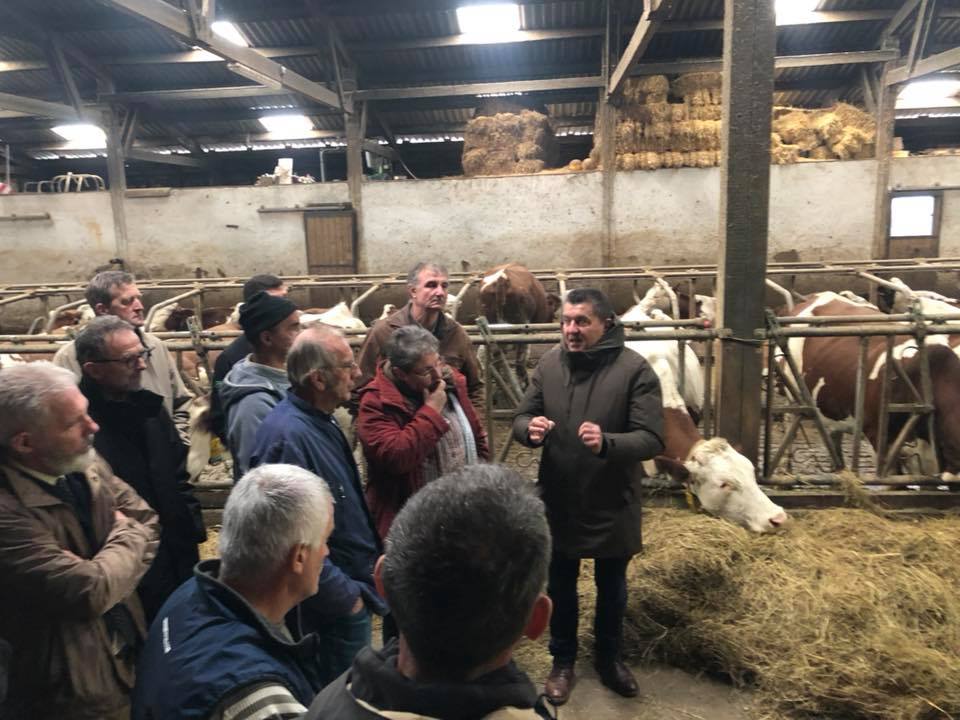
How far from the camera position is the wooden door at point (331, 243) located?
1091 cm

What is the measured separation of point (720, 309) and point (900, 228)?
7.90 metres

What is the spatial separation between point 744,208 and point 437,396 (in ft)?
8.32

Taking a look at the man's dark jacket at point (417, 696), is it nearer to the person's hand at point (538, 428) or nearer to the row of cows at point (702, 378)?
the person's hand at point (538, 428)

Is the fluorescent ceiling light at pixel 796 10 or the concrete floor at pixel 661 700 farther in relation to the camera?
the fluorescent ceiling light at pixel 796 10

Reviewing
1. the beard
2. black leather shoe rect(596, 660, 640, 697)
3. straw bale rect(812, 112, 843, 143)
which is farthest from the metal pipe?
straw bale rect(812, 112, 843, 143)

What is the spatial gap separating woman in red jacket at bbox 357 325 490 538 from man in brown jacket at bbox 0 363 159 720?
0.84 metres

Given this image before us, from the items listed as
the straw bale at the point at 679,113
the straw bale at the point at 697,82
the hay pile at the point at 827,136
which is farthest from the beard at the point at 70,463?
the straw bale at the point at 697,82

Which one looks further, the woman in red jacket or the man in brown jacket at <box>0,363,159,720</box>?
the woman in red jacket

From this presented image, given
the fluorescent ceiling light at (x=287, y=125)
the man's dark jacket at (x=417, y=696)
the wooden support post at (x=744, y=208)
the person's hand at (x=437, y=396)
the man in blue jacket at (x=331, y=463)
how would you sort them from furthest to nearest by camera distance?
the fluorescent ceiling light at (x=287, y=125), the wooden support post at (x=744, y=208), the person's hand at (x=437, y=396), the man in blue jacket at (x=331, y=463), the man's dark jacket at (x=417, y=696)

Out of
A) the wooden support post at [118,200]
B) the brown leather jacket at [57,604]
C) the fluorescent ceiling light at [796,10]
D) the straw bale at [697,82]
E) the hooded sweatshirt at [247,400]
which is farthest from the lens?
the wooden support post at [118,200]

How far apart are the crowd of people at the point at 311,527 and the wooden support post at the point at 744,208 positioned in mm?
1559

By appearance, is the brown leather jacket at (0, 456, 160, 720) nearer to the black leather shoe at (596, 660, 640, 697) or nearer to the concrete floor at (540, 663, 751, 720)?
the concrete floor at (540, 663, 751, 720)

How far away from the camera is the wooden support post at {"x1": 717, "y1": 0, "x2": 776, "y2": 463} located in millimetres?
3945

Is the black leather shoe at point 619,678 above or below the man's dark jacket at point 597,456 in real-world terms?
below
